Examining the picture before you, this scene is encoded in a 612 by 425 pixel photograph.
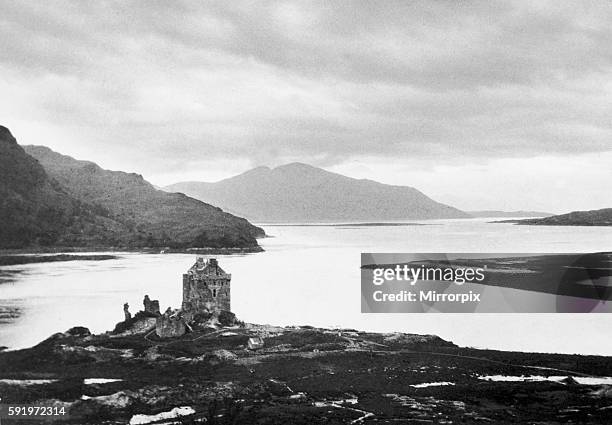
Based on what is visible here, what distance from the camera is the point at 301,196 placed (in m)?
38.8

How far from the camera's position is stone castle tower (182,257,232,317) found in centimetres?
2242

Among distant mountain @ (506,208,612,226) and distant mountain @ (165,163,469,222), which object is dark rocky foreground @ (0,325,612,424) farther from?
distant mountain @ (506,208,612,226)

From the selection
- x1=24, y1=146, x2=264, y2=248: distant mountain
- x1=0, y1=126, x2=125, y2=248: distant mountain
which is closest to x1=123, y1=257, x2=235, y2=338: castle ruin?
x1=24, y1=146, x2=264, y2=248: distant mountain

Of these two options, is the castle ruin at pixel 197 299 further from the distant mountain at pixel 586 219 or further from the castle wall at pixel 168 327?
the distant mountain at pixel 586 219

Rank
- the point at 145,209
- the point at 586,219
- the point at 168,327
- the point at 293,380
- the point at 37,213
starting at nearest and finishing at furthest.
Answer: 1. the point at 293,380
2. the point at 168,327
3. the point at 37,213
4. the point at 145,209
5. the point at 586,219

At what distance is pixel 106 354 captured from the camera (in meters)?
18.1

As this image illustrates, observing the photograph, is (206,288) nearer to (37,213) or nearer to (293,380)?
(293,380)

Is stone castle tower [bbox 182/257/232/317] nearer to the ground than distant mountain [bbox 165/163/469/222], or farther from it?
nearer to the ground

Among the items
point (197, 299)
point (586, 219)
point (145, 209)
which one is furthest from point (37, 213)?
point (586, 219)

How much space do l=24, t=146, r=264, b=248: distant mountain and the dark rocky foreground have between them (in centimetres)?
1188

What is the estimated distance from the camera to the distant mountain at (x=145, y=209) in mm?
32094

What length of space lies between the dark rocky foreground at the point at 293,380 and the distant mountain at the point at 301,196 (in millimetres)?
15088

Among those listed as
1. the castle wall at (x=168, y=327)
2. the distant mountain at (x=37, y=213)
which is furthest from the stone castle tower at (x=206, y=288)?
the distant mountain at (x=37, y=213)

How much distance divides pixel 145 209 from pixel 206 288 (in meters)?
17.0
